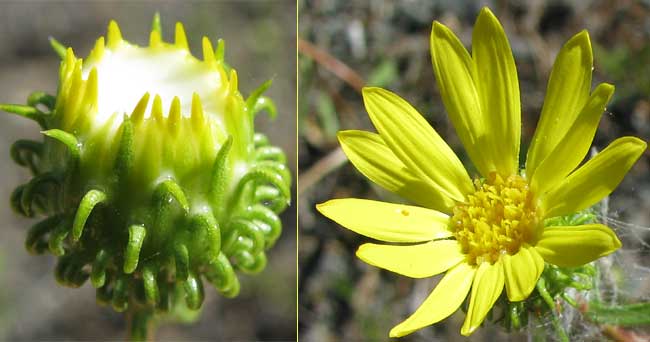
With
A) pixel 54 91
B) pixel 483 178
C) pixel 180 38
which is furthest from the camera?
pixel 54 91

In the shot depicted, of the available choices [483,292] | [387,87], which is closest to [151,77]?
[483,292]

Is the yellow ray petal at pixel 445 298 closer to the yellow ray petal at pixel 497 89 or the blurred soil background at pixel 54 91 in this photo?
the yellow ray petal at pixel 497 89

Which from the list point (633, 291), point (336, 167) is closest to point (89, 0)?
point (336, 167)

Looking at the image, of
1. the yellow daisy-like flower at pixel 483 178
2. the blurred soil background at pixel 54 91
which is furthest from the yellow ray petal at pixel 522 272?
the blurred soil background at pixel 54 91

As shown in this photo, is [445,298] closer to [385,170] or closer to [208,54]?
[385,170]

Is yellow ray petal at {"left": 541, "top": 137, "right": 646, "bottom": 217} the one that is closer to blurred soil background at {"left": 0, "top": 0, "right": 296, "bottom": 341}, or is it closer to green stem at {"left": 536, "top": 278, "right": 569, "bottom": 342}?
green stem at {"left": 536, "top": 278, "right": 569, "bottom": 342}

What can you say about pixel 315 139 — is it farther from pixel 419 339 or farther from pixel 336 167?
pixel 419 339

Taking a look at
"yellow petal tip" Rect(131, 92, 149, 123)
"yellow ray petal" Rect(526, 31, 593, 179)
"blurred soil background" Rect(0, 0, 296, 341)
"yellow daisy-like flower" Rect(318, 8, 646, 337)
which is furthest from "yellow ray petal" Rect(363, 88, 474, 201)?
"blurred soil background" Rect(0, 0, 296, 341)
